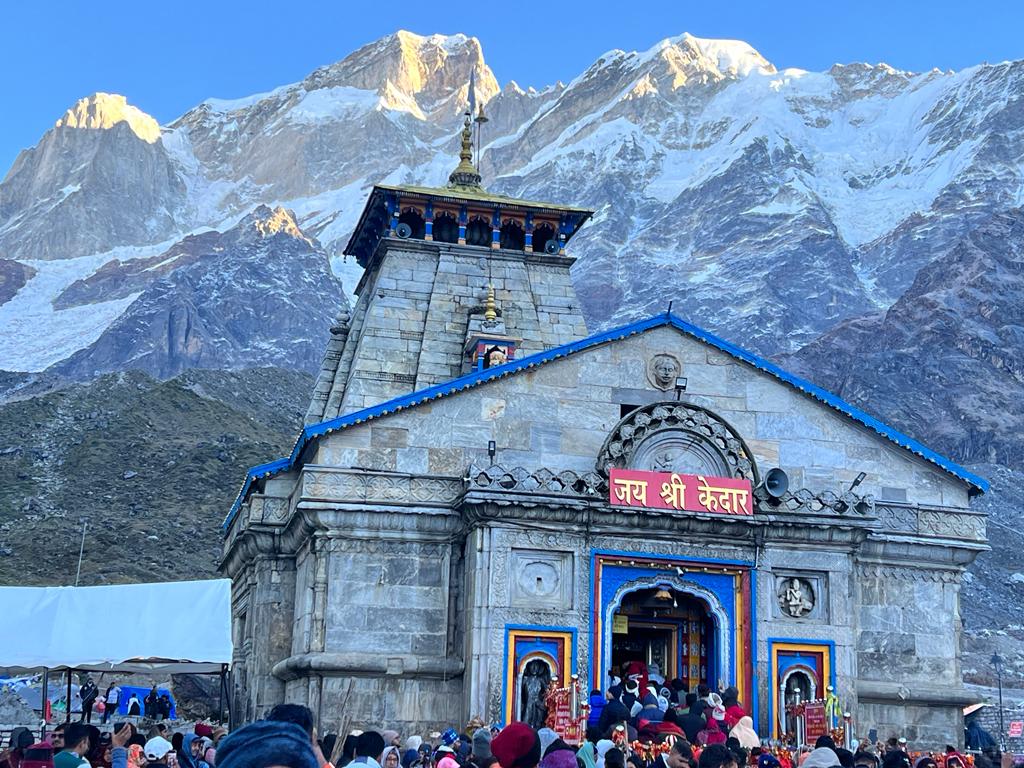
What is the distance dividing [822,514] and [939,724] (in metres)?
5.84

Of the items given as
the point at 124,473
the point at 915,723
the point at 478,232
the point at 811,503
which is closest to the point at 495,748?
the point at 811,503

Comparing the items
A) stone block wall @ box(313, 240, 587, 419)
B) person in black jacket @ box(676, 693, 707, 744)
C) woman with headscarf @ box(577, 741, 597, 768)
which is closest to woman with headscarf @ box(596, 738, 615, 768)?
woman with headscarf @ box(577, 741, 597, 768)

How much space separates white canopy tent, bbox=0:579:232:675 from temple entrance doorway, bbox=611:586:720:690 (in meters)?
8.60

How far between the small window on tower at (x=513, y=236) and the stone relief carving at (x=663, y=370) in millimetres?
10442

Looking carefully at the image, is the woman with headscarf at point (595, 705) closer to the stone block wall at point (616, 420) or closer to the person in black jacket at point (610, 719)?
the stone block wall at point (616, 420)

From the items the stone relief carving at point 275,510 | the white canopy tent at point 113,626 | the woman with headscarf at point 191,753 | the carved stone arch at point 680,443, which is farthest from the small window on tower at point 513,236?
the woman with headscarf at point 191,753

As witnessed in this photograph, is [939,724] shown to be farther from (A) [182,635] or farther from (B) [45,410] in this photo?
(B) [45,410]

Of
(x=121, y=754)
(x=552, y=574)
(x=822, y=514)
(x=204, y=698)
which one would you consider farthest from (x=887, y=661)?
(x=204, y=698)

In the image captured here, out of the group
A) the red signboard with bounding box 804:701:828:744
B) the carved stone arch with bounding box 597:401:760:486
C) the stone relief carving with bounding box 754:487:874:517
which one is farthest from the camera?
the stone relief carving with bounding box 754:487:874:517

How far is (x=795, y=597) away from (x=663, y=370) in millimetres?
5691

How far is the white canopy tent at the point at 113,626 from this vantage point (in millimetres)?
26734

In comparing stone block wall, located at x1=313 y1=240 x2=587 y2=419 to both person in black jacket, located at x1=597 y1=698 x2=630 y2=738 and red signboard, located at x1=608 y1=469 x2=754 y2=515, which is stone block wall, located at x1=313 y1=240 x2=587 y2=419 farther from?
person in black jacket, located at x1=597 y1=698 x2=630 y2=738

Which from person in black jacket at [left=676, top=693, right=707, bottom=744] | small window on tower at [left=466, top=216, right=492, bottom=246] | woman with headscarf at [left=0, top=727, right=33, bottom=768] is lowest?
woman with headscarf at [left=0, top=727, right=33, bottom=768]

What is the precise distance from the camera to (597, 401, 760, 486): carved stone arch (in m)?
29.3
